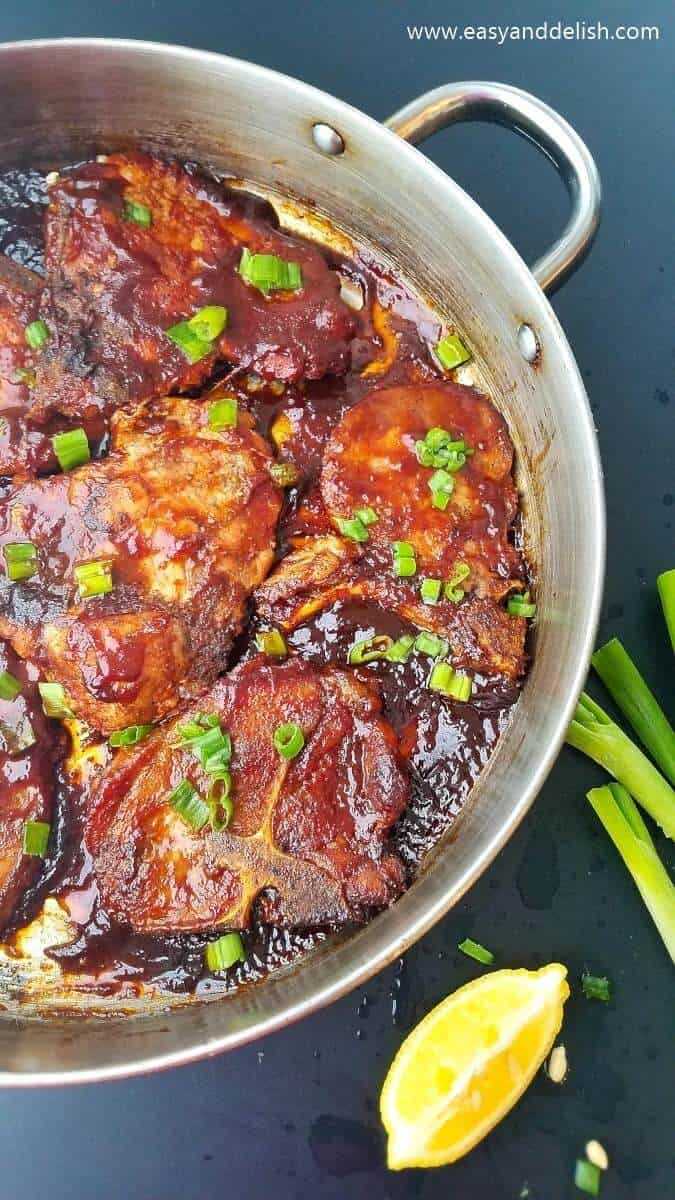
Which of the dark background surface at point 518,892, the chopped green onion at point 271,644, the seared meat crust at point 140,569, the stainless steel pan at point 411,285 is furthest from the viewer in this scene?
the dark background surface at point 518,892

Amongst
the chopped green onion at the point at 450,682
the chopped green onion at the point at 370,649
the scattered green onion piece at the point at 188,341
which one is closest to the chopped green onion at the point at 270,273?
the scattered green onion piece at the point at 188,341

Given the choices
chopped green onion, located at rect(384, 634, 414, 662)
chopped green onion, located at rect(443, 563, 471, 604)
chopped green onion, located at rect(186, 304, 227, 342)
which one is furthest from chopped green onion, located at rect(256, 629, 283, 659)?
chopped green onion, located at rect(186, 304, 227, 342)

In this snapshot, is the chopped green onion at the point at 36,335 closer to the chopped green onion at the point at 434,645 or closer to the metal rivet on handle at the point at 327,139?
the metal rivet on handle at the point at 327,139

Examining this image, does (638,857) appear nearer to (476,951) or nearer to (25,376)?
(476,951)

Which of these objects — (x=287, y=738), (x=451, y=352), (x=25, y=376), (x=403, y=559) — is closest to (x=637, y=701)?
(x=403, y=559)

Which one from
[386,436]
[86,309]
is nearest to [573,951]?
[386,436]

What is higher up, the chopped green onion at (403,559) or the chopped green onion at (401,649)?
the chopped green onion at (403,559)
